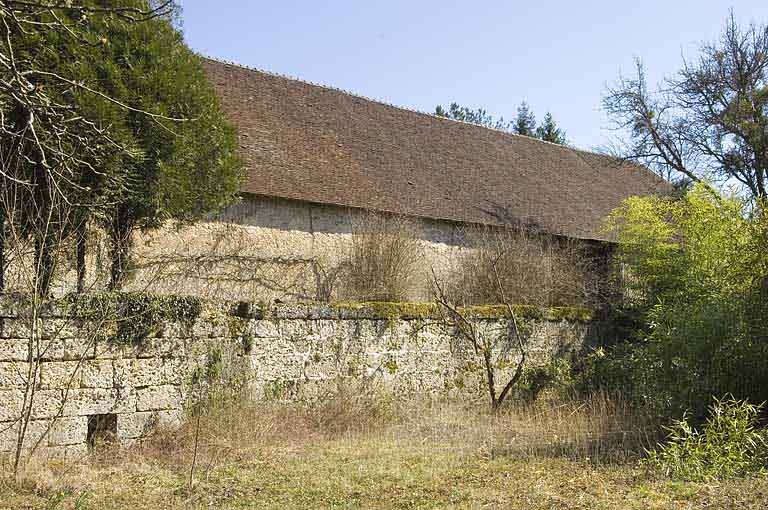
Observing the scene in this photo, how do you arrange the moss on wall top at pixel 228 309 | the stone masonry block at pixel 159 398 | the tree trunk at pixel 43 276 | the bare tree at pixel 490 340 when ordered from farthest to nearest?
the bare tree at pixel 490 340 → the stone masonry block at pixel 159 398 → the moss on wall top at pixel 228 309 → the tree trunk at pixel 43 276

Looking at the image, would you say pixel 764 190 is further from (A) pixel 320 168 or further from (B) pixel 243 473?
(B) pixel 243 473

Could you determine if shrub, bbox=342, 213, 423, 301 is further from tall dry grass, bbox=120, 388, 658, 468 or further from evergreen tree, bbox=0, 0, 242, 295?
evergreen tree, bbox=0, 0, 242, 295

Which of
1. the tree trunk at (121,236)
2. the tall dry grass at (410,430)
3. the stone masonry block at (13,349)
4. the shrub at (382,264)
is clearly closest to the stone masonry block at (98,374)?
the stone masonry block at (13,349)

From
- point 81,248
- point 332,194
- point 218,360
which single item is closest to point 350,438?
point 218,360

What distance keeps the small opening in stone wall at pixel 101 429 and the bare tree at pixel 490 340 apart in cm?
458

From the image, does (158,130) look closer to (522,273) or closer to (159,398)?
(159,398)

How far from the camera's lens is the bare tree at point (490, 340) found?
10.5m

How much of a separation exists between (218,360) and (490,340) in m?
4.53

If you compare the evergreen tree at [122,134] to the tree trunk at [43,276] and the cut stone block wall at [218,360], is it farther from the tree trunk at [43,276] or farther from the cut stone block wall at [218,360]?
the cut stone block wall at [218,360]

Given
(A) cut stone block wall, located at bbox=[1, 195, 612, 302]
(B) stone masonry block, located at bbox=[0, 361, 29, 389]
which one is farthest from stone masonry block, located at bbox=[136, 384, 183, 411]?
(A) cut stone block wall, located at bbox=[1, 195, 612, 302]

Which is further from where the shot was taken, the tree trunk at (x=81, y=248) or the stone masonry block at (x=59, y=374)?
the tree trunk at (x=81, y=248)

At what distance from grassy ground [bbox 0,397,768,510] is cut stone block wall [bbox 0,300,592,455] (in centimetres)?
34

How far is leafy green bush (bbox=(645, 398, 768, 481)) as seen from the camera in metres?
6.55

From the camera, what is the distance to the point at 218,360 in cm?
855
